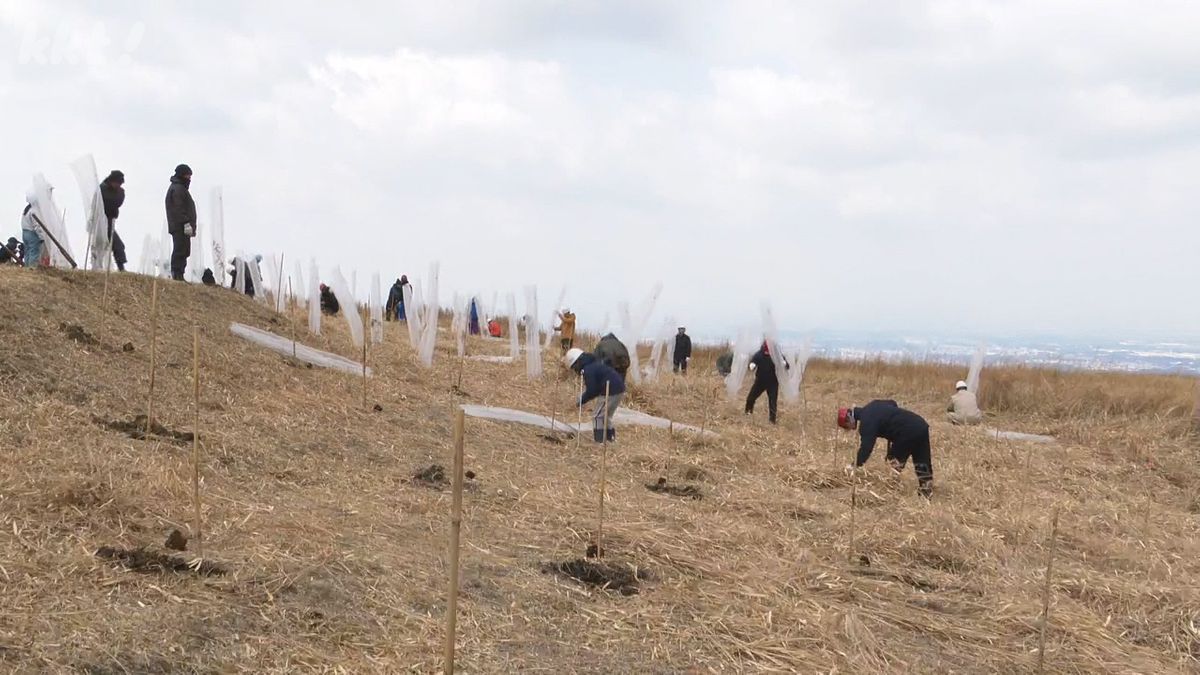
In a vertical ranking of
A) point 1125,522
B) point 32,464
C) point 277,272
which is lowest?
point 1125,522

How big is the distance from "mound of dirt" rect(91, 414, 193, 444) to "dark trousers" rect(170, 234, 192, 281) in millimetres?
4664

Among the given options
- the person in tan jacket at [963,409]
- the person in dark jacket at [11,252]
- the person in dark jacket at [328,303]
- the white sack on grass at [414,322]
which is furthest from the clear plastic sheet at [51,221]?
the person in tan jacket at [963,409]

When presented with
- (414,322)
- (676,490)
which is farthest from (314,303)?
(676,490)

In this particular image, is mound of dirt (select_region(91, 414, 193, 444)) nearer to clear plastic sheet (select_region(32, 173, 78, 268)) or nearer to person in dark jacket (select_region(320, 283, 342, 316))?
clear plastic sheet (select_region(32, 173, 78, 268))

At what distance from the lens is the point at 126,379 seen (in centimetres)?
685

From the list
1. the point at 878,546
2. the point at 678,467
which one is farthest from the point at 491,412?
the point at 878,546

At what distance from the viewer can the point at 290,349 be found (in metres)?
9.88

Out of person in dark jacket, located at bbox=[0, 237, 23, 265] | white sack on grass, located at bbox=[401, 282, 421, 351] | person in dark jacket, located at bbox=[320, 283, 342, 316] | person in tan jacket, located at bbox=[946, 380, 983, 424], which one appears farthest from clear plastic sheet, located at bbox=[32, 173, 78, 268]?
person in tan jacket, located at bbox=[946, 380, 983, 424]

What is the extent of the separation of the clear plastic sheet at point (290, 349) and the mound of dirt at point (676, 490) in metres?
4.03

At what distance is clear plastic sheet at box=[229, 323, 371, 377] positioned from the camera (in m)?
9.55

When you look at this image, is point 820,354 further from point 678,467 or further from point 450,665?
point 450,665

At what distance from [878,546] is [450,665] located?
3.22m

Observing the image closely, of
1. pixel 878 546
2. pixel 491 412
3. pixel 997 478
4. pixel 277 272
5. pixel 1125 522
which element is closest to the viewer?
pixel 878 546

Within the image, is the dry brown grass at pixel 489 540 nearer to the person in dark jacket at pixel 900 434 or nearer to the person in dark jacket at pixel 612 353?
the person in dark jacket at pixel 900 434
